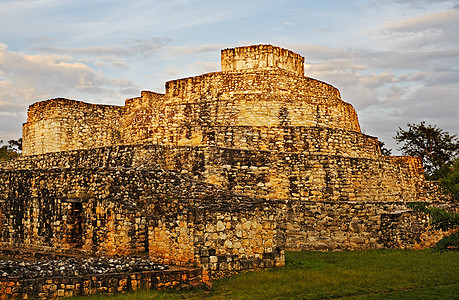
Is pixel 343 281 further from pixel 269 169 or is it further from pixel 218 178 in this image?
pixel 269 169

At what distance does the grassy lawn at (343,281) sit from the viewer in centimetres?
905

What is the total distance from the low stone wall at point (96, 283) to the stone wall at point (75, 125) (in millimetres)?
15678

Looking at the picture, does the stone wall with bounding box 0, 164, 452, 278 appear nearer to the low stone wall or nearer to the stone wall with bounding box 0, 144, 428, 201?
the low stone wall

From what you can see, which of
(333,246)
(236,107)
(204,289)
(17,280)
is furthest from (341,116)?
(17,280)

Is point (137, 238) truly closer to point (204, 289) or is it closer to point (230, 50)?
point (204, 289)

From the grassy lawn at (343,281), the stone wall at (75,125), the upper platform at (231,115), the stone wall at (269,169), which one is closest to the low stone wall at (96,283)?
the grassy lawn at (343,281)

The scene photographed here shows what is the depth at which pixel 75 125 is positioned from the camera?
24656mm

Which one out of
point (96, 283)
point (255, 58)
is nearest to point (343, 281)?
point (96, 283)

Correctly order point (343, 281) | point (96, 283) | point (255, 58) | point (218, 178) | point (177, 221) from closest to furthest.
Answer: point (96, 283), point (343, 281), point (177, 221), point (218, 178), point (255, 58)

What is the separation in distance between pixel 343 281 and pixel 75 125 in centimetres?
1849

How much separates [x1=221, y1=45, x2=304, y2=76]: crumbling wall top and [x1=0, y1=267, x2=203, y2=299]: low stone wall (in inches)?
618

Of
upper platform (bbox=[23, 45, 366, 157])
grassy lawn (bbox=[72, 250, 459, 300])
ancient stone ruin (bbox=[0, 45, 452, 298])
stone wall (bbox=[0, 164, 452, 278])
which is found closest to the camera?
grassy lawn (bbox=[72, 250, 459, 300])

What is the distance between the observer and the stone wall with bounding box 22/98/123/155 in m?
24.5

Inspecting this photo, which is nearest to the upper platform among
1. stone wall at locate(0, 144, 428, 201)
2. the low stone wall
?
stone wall at locate(0, 144, 428, 201)
